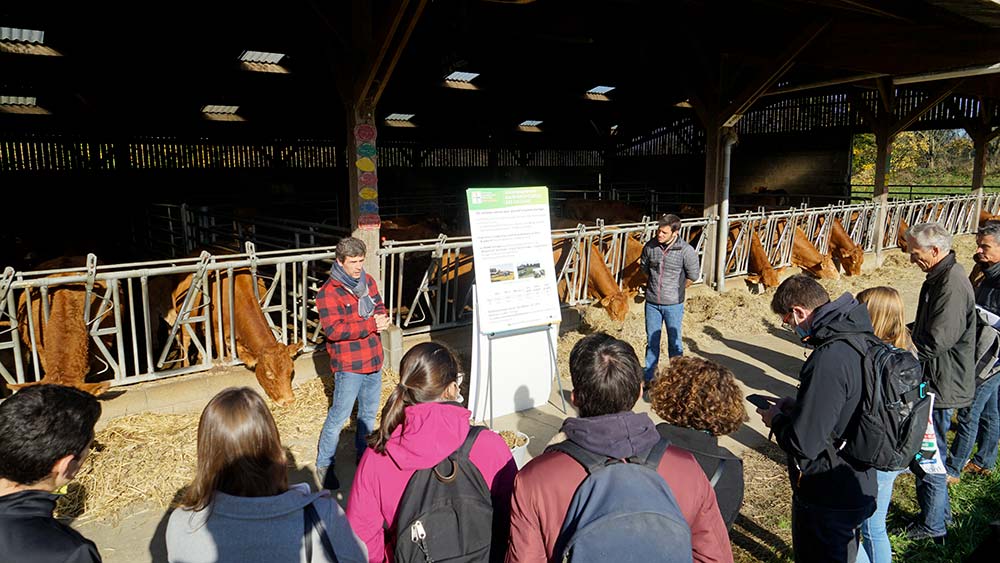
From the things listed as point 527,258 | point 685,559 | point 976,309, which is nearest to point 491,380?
point 527,258

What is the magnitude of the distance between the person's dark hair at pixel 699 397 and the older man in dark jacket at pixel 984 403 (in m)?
2.25

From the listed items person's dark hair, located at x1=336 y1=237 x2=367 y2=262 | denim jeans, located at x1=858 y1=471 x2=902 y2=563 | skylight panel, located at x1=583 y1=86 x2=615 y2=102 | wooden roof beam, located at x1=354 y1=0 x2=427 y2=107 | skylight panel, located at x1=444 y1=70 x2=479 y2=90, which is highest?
skylight panel, located at x1=583 y1=86 x2=615 y2=102

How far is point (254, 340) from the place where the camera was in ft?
17.9

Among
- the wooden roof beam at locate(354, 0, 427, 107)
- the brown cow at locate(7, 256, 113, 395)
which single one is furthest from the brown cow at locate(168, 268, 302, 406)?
the wooden roof beam at locate(354, 0, 427, 107)

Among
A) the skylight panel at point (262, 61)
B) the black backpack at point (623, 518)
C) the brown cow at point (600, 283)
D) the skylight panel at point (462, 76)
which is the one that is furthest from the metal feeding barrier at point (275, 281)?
the skylight panel at point (462, 76)

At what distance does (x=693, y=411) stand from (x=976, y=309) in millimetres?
2273

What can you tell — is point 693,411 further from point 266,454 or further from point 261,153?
point 261,153

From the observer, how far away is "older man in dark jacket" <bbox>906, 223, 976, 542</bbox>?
337 cm

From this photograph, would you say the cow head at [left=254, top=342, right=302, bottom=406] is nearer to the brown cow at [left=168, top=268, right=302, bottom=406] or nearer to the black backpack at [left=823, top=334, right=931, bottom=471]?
the brown cow at [left=168, top=268, right=302, bottom=406]

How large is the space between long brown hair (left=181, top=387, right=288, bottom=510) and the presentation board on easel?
314 centimetres

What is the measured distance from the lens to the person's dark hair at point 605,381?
1.83 metres

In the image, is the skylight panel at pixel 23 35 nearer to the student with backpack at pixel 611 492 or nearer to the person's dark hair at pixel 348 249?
the person's dark hair at pixel 348 249

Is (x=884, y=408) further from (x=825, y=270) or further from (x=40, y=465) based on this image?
(x=825, y=270)

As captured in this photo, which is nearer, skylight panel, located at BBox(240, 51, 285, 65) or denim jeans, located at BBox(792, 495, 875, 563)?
denim jeans, located at BBox(792, 495, 875, 563)
